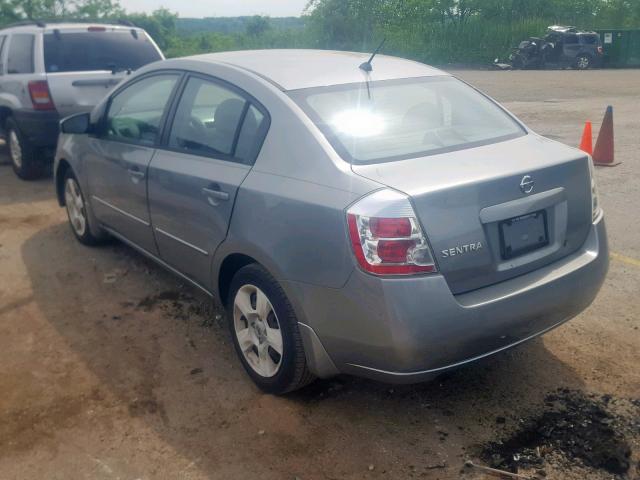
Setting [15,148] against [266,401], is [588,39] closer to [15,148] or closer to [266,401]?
[15,148]

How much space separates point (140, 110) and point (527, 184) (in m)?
2.89

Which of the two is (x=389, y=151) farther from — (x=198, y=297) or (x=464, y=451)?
(x=198, y=297)

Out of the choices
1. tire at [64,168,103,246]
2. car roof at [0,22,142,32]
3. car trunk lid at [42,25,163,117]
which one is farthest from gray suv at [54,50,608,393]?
car roof at [0,22,142,32]

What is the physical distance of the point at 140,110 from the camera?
491 centimetres

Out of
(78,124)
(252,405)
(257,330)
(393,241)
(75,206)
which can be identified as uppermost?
(78,124)

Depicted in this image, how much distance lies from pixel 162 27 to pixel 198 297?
139 ft

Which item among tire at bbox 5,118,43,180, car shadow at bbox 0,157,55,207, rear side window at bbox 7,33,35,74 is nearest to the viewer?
car shadow at bbox 0,157,55,207

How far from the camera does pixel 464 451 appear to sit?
3.15m

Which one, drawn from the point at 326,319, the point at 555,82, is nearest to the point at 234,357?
the point at 326,319

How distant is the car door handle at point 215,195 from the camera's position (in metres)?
3.65

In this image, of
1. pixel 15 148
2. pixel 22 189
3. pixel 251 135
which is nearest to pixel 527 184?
pixel 251 135

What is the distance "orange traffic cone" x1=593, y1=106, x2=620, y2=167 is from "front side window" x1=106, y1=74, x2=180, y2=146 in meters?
5.76

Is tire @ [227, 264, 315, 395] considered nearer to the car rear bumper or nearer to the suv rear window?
the car rear bumper

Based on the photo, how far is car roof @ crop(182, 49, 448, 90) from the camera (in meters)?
3.78
